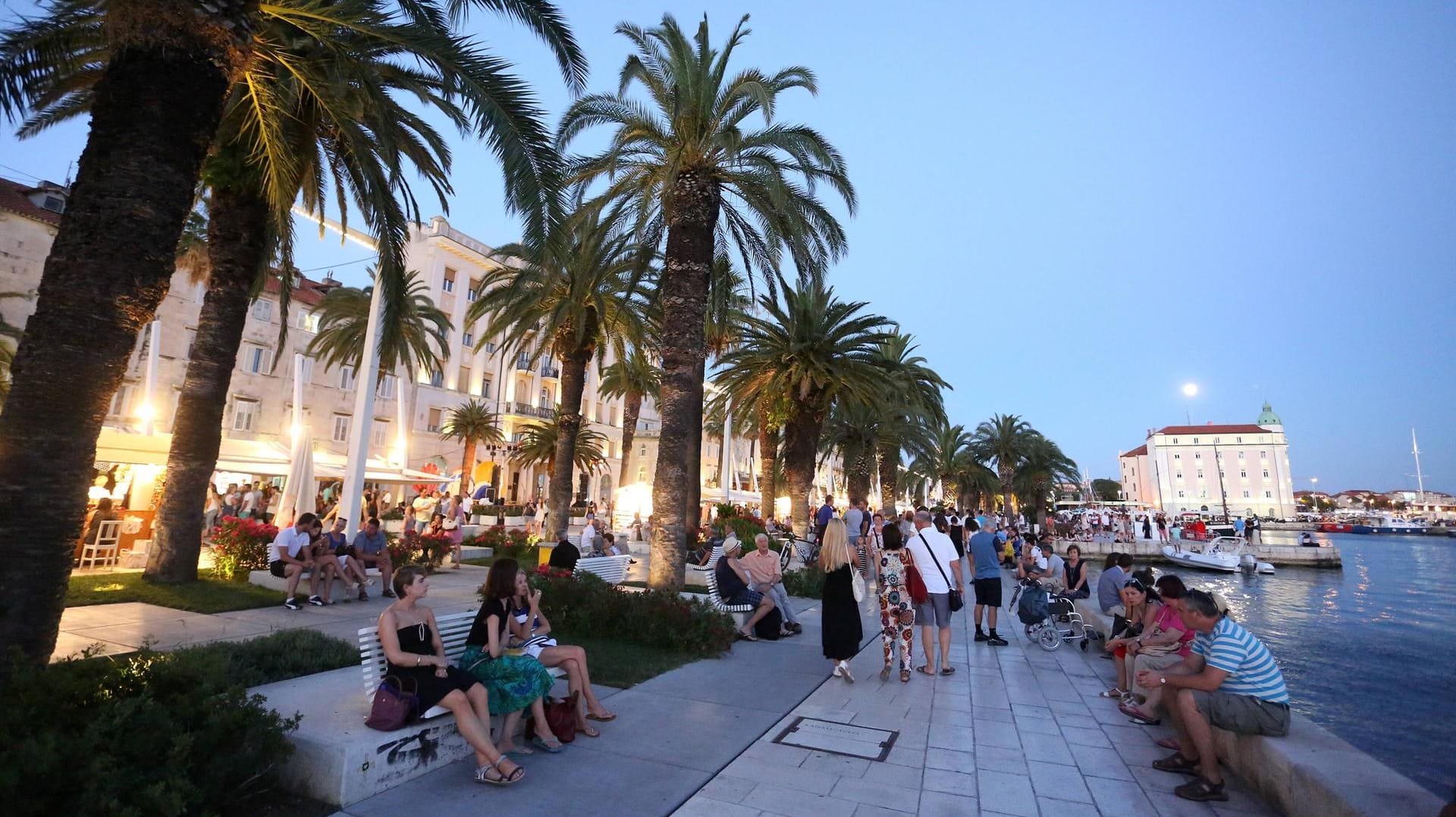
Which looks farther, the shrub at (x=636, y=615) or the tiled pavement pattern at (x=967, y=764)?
the shrub at (x=636, y=615)

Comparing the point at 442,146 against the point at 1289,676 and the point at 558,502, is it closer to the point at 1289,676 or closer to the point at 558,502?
the point at 558,502

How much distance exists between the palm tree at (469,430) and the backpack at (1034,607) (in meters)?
36.4

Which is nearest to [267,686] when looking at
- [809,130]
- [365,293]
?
[809,130]

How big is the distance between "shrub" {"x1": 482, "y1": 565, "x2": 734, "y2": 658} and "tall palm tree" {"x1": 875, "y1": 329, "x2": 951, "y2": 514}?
13363mm

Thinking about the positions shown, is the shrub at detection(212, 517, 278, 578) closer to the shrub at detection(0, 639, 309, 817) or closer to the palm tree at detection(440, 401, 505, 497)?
the shrub at detection(0, 639, 309, 817)

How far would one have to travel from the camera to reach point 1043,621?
32.7 ft

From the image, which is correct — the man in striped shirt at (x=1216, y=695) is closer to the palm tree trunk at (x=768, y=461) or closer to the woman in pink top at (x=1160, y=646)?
the woman in pink top at (x=1160, y=646)

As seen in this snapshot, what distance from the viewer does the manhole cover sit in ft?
17.2

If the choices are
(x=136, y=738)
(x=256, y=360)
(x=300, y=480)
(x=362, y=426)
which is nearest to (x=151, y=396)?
(x=300, y=480)

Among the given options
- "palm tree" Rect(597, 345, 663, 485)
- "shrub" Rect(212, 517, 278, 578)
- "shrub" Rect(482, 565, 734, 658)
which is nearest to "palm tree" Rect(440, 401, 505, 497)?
"palm tree" Rect(597, 345, 663, 485)

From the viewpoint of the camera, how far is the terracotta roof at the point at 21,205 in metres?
27.5

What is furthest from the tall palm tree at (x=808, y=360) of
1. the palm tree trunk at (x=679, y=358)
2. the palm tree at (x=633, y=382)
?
the palm tree trunk at (x=679, y=358)

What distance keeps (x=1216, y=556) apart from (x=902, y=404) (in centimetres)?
2825

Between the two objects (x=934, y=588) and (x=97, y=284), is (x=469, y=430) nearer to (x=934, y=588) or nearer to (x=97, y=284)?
(x=934, y=588)
